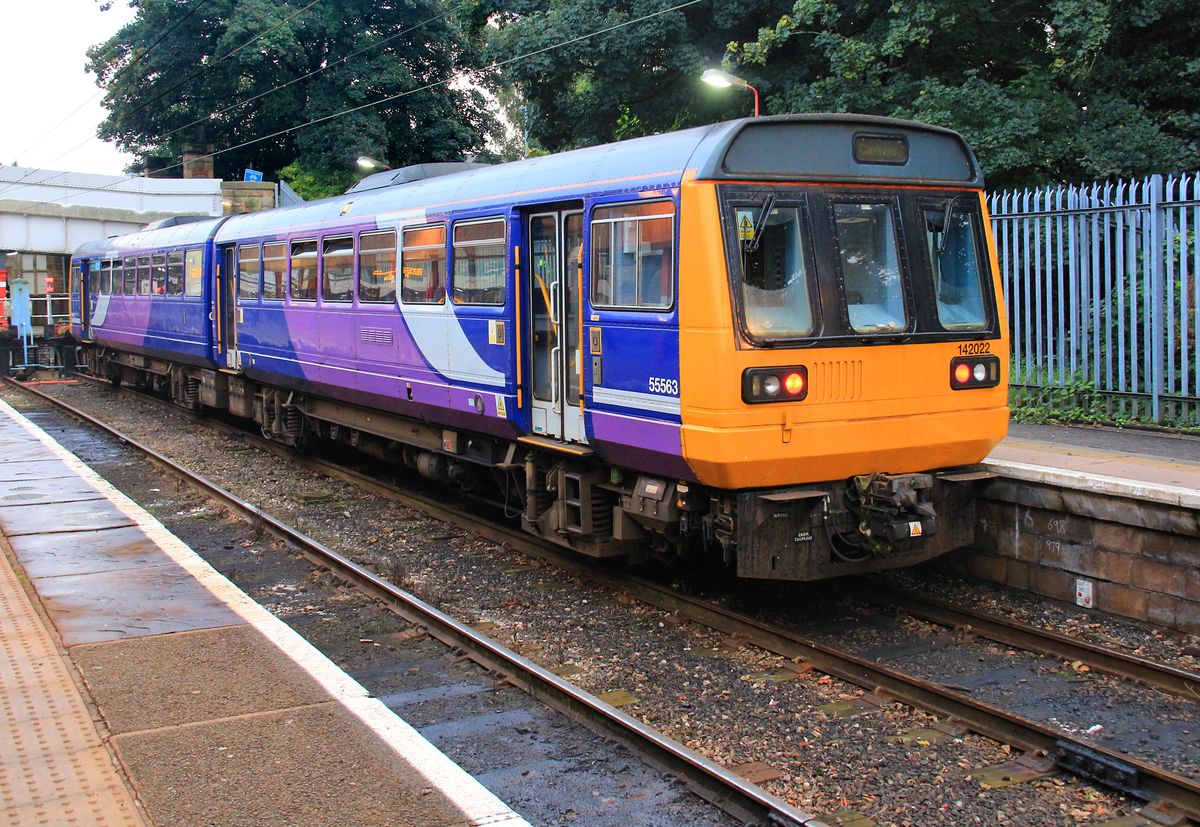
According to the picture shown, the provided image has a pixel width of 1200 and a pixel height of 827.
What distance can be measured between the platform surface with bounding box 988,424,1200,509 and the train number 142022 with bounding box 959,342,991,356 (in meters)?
1.06

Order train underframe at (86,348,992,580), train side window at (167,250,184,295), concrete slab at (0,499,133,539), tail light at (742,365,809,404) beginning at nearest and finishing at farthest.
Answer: tail light at (742,365,809,404)
train underframe at (86,348,992,580)
concrete slab at (0,499,133,539)
train side window at (167,250,184,295)

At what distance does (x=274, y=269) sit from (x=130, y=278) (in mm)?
9185

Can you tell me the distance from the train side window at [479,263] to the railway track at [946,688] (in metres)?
2.23

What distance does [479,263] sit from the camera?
9.15m

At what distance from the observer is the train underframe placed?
6.89 metres

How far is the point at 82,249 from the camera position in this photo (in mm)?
26906

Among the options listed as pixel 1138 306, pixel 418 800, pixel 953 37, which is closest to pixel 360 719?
pixel 418 800

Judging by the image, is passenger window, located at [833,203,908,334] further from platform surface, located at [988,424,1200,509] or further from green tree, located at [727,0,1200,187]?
green tree, located at [727,0,1200,187]

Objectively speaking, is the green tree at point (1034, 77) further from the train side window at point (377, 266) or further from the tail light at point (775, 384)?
the tail light at point (775, 384)

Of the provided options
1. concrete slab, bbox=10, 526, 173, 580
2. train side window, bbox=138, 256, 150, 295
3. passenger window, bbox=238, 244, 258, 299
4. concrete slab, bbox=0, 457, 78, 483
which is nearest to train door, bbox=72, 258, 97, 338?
train side window, bbox=138, 256, 150, 295

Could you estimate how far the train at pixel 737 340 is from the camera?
22.1ft

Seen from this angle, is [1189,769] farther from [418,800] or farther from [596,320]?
[596,320]

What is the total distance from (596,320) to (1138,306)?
23.0ft

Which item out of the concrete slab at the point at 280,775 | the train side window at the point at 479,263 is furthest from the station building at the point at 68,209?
the concrete slab at the point at 280,775
